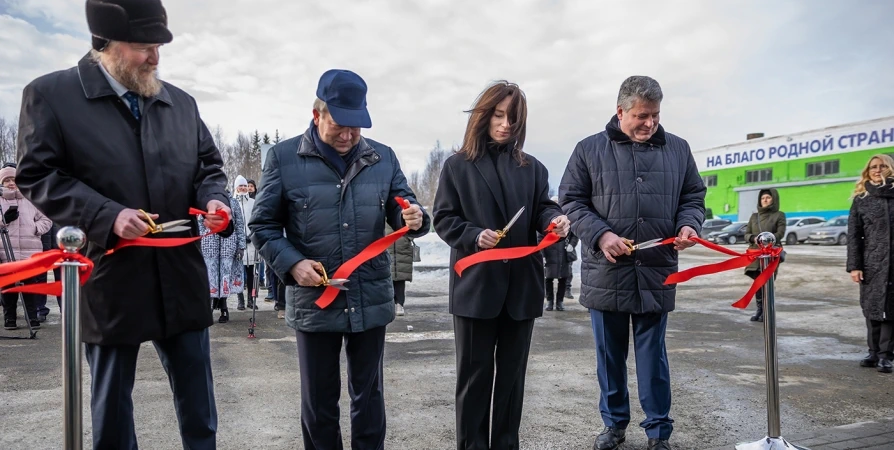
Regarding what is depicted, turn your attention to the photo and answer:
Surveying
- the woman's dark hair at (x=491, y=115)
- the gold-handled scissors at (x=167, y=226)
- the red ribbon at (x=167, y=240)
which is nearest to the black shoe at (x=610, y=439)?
the woman's dark hair at (x=491, y=115)

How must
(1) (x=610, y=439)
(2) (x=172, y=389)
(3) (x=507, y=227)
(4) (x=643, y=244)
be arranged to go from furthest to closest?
(1) (x=610, y=439) → (4) (x=643, y=244) → (3) (x=507, y=227) → (2) (x=172, y=389)

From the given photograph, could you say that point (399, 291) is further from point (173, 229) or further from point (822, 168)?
point (822, 168)

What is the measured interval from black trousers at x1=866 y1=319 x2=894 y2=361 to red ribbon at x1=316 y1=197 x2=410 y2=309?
224 inches

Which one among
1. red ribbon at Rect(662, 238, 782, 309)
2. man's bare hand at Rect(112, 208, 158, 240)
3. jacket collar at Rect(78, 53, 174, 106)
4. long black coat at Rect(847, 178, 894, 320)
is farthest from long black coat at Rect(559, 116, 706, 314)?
long black coat at Rect(847, 178, 894, 320)

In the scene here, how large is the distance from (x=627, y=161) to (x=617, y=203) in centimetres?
28

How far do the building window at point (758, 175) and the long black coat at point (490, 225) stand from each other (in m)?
45.5

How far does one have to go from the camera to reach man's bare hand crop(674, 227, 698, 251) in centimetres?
397

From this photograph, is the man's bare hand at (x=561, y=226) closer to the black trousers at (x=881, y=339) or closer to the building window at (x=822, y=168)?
the black trousers at (x=881, y=339)

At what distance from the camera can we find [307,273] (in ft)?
10.4

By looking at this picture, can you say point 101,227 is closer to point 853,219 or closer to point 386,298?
point 386,298

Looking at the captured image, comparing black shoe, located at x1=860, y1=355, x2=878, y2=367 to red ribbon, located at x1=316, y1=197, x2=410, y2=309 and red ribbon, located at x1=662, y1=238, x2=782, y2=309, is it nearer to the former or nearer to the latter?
red ribbon, located at x1=662, y1=238, x2=782, y2=309

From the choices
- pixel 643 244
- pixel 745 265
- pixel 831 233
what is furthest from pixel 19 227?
pixel 831 233

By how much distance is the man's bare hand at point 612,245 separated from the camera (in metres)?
3.95

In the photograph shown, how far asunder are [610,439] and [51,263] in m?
3.26
